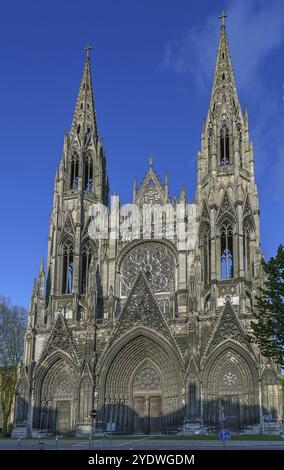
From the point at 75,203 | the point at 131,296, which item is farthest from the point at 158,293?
the point at 75,203

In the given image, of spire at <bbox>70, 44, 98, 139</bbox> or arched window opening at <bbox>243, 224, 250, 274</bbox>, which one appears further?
spire at <bbox>70, 44, 98, 139</bbox>

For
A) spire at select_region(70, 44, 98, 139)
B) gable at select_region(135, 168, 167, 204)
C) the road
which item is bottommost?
the road

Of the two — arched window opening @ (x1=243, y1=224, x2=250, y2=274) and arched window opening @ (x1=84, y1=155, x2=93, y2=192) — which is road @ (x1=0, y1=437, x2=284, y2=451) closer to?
arched window opening @ (x1=243, y1=224, x2=250, y2=274)

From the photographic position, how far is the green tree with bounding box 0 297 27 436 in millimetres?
50188

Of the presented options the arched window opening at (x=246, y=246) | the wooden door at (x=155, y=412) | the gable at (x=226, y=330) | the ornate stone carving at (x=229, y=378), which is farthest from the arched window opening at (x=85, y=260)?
the ornate stone carving at (x=229, y=378)

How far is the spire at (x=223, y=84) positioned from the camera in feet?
170

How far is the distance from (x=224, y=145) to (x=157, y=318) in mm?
16392

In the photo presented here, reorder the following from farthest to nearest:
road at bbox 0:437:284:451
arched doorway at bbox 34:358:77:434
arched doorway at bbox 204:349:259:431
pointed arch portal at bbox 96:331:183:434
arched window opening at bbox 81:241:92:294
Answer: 1. arched window opening at bbox 81:241:92:294
2. arched doorway at bbox 34:358:77:434
3. pointed arch portal at bbox 96:331:183:434
4. arched doorway at bbox 204:349:259:431
5. road at bbox 0:437:284:451

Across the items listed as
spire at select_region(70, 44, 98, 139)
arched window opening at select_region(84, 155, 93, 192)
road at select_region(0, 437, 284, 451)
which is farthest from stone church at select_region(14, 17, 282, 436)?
road at select_region(0, 437, 284, 451)

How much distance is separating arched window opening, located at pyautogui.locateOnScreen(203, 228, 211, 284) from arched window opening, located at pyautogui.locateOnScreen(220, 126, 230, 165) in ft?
22.5

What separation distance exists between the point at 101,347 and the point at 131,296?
439 centimetres

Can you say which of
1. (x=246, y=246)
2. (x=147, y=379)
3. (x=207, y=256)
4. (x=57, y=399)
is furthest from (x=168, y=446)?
(x=246, y=246)

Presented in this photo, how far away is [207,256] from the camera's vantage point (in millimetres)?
46500
